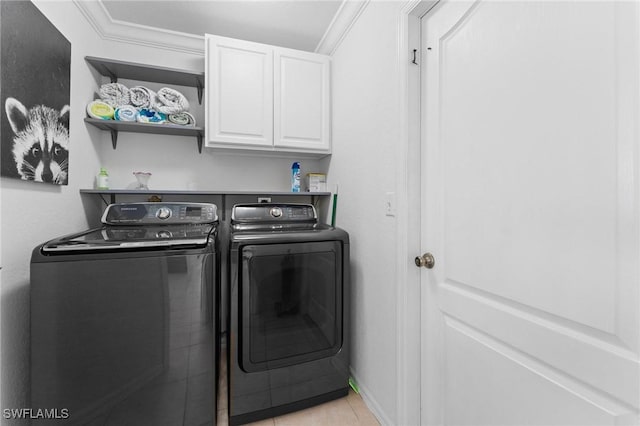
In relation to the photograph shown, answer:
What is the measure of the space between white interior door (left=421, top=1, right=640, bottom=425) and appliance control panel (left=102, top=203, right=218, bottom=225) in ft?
4.80

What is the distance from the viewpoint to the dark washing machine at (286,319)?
146 centimetres

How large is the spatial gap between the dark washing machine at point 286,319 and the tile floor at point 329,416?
1.6 inches

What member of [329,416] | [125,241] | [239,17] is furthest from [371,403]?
[239,17]

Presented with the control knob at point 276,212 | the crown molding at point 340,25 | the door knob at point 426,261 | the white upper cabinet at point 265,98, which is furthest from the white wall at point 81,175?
the door knob at point 426,261

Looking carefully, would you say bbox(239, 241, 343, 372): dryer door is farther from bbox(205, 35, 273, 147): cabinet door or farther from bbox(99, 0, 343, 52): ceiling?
bbox(99, 0, 343, 52): ceiling

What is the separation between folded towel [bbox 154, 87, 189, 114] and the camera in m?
1.92

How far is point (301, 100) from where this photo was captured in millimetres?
2064

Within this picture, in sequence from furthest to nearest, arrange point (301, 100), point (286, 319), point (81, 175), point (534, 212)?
point (301, 100) < point (81, 175) < point (286, 319) < point (534, 212)

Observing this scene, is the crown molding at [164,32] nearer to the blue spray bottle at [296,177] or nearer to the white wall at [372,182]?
the white wall at [372,182]

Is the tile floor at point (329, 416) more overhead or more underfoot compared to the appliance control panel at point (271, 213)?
more underfoot

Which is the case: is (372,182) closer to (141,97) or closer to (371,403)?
(371,403)

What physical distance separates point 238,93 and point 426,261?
1662 millimetres

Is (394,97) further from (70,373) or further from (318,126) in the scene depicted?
(70,373)

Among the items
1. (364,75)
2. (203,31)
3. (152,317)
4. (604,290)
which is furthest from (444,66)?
(203,31)
